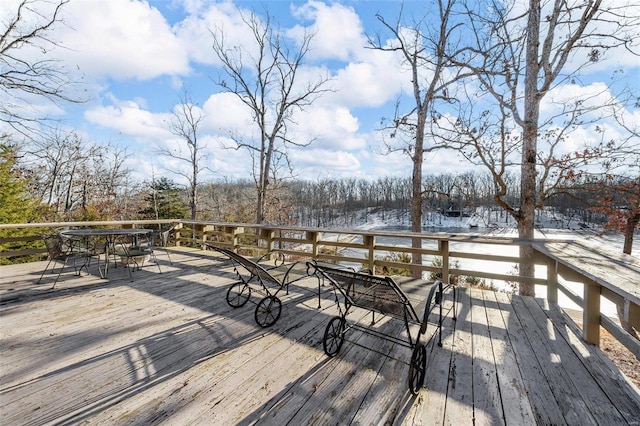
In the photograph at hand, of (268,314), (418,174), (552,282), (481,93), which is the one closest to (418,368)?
(268,314)

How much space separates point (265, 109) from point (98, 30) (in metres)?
5.11

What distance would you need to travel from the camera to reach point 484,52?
5688mm

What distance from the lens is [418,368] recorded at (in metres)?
1.72

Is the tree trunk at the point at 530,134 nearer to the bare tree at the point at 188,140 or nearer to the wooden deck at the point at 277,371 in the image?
the wooden deck at the point at 277,371

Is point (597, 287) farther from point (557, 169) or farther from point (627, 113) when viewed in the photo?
point (627, 113)

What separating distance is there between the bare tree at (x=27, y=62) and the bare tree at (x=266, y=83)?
449cm

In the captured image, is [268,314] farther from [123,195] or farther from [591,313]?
[123,195]

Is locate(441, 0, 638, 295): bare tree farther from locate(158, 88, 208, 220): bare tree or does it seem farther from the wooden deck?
locate(158, 88, 208, 220): bare tree

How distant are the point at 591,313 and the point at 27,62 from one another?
10914 mm

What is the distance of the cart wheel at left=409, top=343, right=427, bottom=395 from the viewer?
1.66 m

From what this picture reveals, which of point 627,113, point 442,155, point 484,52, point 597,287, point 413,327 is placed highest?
point 484,52

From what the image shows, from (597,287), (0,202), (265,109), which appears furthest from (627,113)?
(0,202)

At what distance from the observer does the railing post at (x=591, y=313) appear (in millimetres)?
2326

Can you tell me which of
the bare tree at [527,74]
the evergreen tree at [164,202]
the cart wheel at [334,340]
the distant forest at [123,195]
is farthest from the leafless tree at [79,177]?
the bare tree at [527,74]
